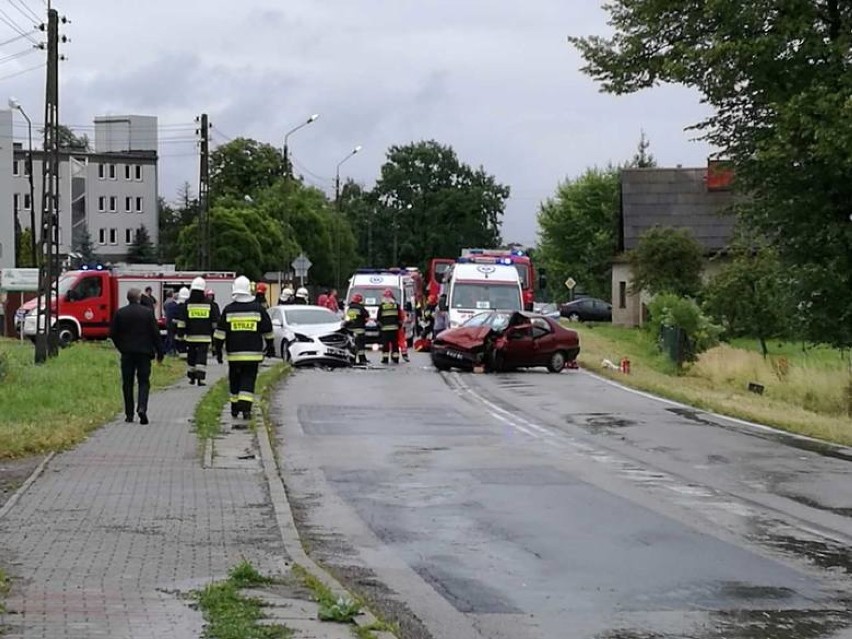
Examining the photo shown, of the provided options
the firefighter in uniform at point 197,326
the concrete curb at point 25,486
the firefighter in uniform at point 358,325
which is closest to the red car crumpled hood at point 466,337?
the firefighter in uniform at point 358,325

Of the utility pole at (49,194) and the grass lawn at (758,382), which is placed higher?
A: the utility pole at (49,194)

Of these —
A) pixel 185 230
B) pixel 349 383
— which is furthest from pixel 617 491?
pixel 185 230

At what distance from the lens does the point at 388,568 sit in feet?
30.6

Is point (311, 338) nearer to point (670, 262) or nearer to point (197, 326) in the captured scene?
point (197, 326)

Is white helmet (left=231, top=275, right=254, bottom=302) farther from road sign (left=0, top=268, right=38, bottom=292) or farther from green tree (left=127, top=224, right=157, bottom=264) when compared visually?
green tree (left=127, top=224, right=157, bottom=264)

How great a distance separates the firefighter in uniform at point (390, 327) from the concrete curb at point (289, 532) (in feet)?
54.6

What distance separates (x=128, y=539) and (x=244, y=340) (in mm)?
7877

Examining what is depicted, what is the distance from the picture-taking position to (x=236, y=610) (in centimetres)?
729

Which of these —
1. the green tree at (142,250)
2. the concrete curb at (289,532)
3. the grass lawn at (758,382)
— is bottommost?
the grass lawn at (758,382)

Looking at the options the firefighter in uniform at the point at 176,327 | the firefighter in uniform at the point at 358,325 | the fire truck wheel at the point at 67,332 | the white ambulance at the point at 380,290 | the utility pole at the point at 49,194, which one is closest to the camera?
the firefighter in uniform at the point at 176,327

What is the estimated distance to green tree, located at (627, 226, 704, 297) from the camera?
5931 centimetres

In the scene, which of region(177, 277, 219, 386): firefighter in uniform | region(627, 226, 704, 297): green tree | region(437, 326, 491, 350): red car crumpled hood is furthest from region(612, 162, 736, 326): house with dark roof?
region(177, 277, 219, 386): firefighter in uniform

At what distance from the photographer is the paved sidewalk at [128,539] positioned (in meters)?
7.11

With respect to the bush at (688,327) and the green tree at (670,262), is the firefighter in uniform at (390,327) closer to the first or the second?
the bush at (688,327)
